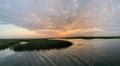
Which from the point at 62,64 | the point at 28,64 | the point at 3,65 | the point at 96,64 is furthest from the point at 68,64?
the point at 3,65

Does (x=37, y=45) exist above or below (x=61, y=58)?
above

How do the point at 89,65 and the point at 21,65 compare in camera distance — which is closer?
the point at 89,65

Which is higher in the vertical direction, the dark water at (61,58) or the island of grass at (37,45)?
the island of grass at (37,45)

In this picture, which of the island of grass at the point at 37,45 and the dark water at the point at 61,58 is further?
the island of grass at the point at 37,45

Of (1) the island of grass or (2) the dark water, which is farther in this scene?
(1) the island of grass

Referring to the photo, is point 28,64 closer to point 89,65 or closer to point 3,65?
point 3,65

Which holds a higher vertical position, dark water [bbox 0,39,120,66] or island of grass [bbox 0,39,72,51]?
island of grass [bbox 0,39,72,51]

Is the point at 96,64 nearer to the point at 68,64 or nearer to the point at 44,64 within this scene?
the point at 68,64

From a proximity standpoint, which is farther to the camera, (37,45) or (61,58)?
(37,45)

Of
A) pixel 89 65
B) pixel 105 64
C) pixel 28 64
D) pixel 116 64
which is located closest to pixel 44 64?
pixel 28 64
